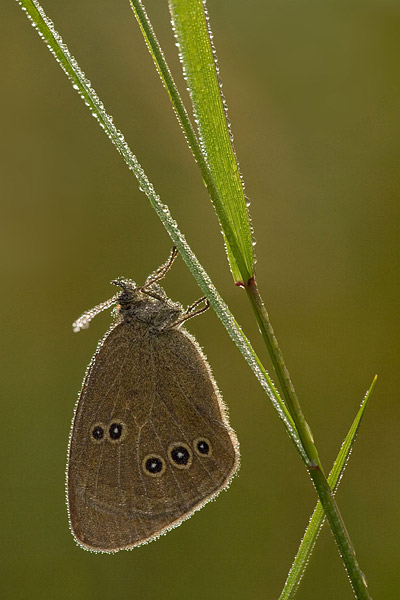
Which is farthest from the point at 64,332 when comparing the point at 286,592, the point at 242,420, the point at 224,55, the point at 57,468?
the point at 286,592

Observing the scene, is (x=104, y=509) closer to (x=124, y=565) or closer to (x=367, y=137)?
(x=124, y=565)

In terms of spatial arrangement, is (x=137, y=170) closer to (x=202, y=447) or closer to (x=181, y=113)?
(x=181, y=113)

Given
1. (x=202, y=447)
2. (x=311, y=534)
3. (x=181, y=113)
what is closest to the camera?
(x=181, y=113)

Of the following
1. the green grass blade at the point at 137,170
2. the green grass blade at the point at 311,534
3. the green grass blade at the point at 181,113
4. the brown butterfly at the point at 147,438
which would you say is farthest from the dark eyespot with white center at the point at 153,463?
the green grass blade at the point at 181,113

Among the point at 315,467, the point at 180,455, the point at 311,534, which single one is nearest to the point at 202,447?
the point at 180,455

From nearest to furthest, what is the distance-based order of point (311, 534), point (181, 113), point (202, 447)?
point (181, 113) < point (311, 534) < point (202, 447)

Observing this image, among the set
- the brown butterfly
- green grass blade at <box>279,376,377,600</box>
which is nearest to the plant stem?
green grass blade at <box>279,376,377,600</box>

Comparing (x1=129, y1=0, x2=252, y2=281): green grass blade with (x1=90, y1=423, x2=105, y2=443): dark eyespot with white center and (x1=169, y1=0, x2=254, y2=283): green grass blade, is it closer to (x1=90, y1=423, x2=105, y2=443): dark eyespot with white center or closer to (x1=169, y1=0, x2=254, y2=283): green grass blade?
(x1=169, y1=0, x2=254, y2=283): green grass blade
